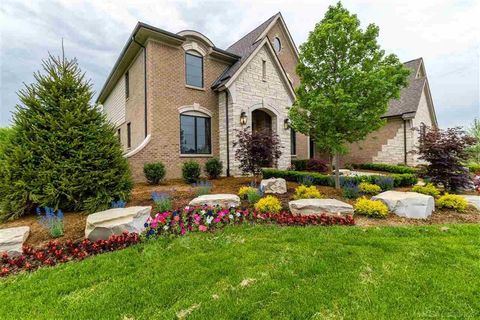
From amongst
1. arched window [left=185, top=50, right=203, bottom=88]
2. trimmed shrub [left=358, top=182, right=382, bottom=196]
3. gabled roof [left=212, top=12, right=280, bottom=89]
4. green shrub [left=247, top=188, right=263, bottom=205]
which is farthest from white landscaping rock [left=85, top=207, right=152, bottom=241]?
arched window [left=185, top=50, right=203, bottom=88]

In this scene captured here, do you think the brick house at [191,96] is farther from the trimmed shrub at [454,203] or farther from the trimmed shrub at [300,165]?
the trimmed shrub at [454,203]

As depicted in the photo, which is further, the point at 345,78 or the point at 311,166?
the point at 311,166

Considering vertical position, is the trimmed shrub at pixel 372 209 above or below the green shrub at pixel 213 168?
below

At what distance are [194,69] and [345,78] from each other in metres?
7.29

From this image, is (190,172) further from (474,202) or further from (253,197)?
(474,202)

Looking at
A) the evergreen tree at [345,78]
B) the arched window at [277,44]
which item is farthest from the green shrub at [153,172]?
the arched window at [277,44]

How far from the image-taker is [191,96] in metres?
10.9

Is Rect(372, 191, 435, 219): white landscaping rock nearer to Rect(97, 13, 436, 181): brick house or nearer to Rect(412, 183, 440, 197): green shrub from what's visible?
Rect(412, 183, 440, 197): green shrub

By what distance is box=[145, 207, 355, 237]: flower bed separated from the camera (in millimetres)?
3945

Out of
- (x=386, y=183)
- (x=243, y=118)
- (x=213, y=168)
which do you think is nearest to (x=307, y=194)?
(x=386, y=183)

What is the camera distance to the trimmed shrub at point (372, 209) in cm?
456

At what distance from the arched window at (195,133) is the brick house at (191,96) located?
0.16 ft

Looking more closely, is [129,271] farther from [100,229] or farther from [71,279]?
[100,229]

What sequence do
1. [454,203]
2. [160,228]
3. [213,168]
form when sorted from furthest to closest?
[213,168] → [454,203] → [160,228]
